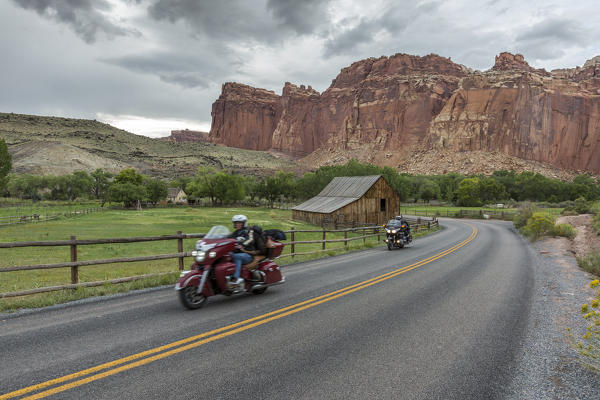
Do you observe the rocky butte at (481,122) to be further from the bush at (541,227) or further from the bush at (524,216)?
the bush at (541,227)

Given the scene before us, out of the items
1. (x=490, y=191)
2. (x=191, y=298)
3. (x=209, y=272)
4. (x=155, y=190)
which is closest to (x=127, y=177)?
(x=155, y=190)

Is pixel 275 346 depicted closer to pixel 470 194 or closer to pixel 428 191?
pixel 470 194

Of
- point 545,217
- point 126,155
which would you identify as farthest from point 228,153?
point 545,217

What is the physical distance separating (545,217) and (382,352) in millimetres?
25472

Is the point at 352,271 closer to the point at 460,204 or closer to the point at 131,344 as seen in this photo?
the point at 131,344

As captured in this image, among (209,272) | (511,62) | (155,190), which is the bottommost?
(209,272)

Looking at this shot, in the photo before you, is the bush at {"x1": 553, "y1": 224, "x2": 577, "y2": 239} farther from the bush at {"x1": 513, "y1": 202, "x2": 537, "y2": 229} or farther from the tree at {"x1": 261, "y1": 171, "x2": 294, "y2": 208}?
the tree at {"x1": 261, "y1": 171, "x2": 294, "y2": 208}

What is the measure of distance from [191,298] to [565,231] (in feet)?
83.0

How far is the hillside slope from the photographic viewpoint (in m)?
98.1

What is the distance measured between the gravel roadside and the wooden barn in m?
21.3

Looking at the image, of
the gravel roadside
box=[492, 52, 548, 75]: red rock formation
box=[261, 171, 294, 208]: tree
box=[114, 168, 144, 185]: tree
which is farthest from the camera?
box=[492, 52, 548, 75]: red rock formation

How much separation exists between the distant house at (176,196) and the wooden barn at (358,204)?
2309 inches

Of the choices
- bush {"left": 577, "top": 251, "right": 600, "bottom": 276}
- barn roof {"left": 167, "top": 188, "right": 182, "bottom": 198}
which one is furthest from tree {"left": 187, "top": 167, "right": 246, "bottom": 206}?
bush {"left": 577, "top": 251, "right": 600, "bottom": 276}

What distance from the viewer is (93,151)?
357ft
